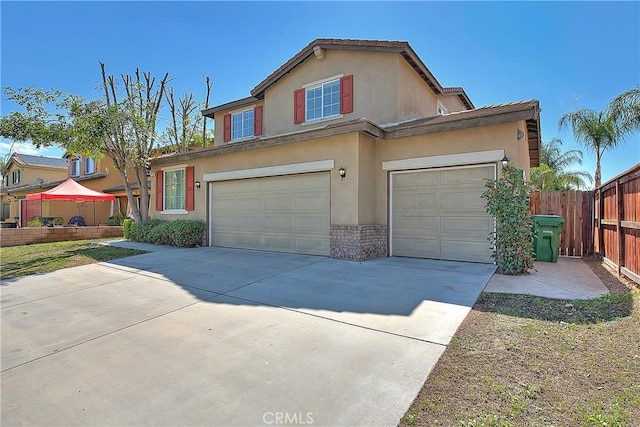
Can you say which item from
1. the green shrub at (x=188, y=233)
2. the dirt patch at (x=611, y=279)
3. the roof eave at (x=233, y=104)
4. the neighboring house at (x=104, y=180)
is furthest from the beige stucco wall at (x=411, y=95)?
the neighboring house at (x=104, y=180)

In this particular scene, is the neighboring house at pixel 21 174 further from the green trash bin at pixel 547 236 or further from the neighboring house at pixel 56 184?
the green trash bin at pixel 547 236

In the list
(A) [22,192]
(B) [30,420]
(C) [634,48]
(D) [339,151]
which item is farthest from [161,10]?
(A) [22,192]

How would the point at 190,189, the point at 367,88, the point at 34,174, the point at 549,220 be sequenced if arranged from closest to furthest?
the point at 549,220
the point at 367,88
the point at 190,189
the point at 34,174

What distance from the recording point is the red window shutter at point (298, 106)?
13.0 meters

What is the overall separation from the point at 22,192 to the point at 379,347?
35.7 meters

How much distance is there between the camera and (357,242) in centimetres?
884

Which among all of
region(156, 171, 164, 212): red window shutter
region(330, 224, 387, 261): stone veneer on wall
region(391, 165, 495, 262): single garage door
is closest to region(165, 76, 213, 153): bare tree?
region(156, 171, 164, 212): red window shutter

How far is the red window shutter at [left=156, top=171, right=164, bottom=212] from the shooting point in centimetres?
1470

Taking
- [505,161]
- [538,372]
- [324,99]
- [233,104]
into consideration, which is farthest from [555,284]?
[233,104]

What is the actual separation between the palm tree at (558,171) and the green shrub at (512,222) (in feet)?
51.1

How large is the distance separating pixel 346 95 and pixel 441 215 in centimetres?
569

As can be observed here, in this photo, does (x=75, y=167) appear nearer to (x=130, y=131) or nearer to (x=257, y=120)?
(x=130, y=131)

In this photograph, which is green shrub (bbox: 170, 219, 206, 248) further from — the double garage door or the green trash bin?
the green trash bin

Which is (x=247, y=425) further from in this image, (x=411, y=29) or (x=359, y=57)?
(x=411, y=29)
